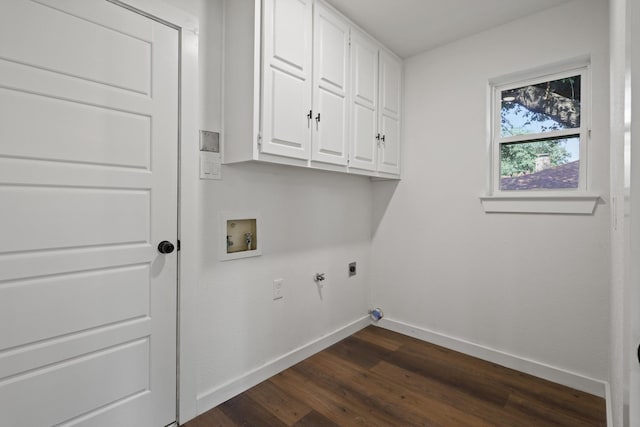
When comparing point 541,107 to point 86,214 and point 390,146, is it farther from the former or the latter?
point 86,214

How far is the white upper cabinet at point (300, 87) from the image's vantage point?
1.66 metres

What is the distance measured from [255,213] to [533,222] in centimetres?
195

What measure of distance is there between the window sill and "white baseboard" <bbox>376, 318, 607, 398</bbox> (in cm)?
108

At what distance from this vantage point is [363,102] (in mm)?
2379

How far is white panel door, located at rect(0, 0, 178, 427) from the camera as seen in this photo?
1.19 m

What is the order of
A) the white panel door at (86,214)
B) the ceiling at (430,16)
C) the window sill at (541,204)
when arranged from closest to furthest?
1. the white panel door at (86,214)
2. the window sill at (541,204)
3. the ceiling at (430,16)

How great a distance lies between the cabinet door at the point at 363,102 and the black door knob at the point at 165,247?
1.33 meters

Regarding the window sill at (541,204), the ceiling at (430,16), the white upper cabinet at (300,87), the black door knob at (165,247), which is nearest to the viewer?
the black door knob at (165,247)

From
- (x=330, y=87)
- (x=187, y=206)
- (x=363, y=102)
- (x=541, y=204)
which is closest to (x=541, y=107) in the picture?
(x=541, y=204)

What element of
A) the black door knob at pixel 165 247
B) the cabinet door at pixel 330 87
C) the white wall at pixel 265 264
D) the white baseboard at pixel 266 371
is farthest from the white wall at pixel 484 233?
the black door knob at pixel 165 247

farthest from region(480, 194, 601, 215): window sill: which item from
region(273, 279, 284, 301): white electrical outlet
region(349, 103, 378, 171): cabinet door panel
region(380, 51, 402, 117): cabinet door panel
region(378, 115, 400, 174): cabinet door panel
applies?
region(273, 279, 284, 301): white electrical outlet

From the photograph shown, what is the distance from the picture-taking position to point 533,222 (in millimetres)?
2176

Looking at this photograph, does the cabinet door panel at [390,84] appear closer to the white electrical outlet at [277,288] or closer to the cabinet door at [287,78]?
the cabinet door at [287,78]

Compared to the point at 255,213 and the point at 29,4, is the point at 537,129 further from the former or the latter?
the point at 29,4
